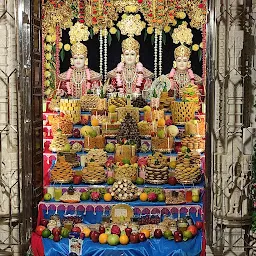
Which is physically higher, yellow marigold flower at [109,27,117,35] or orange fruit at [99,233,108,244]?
yellow marigold flower at [109,27,117,35]

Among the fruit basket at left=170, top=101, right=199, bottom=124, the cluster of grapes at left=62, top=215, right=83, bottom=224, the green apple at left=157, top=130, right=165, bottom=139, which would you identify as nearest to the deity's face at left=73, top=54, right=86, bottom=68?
the fruit basket at left=170, top=101, right=199, bottom=124

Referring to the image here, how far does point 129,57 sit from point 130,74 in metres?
0.30

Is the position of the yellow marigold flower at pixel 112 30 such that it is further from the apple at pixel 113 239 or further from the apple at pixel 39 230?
the apple at pixel 113 239

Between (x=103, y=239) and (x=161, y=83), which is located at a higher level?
(x=161, y=83)

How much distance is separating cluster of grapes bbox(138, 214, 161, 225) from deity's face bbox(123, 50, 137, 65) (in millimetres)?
4458

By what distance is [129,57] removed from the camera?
10.7 metres

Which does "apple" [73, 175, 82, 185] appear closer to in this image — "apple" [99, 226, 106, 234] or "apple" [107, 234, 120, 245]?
"apple" [99, 226, 106, 234]

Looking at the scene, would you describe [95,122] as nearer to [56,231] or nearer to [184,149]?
[184,149]

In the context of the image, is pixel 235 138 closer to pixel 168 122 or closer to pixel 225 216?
pixel 225 216

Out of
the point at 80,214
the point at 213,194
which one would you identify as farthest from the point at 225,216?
the point at 80,214

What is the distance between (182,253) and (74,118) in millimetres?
3263

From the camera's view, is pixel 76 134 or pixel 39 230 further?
pixel 76 134

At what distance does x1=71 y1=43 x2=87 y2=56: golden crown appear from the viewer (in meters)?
10.6

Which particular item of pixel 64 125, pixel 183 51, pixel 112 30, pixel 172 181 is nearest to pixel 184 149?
pixel 172 181
